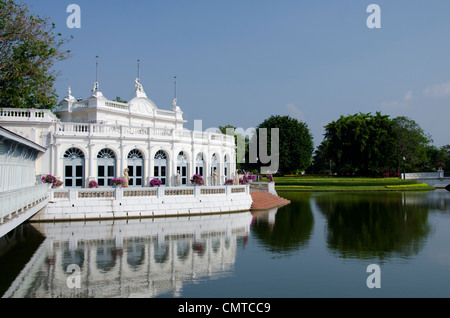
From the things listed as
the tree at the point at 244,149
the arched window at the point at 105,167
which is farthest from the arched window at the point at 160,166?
the tree at the point at 244,149

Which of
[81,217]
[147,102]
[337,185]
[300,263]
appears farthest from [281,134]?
[300,263]

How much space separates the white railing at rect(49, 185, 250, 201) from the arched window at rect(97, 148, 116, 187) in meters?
4.67

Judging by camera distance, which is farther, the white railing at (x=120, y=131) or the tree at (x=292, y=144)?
the tree at (x=292, y=144)

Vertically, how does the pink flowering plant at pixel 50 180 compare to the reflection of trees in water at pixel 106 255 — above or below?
above

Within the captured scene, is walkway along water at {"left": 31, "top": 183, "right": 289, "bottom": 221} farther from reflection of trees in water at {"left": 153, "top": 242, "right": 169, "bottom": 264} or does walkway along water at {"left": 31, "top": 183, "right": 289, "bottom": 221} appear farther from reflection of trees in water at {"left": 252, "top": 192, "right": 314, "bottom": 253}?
reflection of trees in water at {"left": 153, "top": 242, "right": 169, "bottom": 264}

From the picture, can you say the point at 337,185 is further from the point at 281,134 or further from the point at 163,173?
the point at 163,173

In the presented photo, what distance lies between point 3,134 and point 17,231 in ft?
34.6

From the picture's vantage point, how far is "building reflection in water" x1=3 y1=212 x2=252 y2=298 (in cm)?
1255

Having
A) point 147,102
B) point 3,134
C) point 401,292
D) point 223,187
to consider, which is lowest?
point 401,292

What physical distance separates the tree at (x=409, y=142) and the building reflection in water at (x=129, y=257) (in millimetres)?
67986

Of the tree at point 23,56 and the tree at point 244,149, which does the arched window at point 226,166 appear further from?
the tree at point 244,149

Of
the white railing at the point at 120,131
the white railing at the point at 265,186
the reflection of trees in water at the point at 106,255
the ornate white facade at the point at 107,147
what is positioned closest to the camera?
the reflection of trees in water at the point at 106,255

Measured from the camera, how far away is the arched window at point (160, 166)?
33.7m
